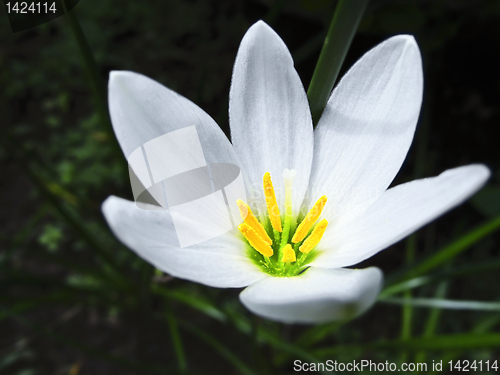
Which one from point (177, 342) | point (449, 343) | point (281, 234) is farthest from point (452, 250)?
point (177, 342)

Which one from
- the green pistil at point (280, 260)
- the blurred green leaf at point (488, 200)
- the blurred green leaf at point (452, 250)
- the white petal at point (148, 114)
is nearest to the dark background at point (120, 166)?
the blurred green leaf at point (488, 200)

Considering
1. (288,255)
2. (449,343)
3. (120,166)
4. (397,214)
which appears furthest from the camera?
(120,166)

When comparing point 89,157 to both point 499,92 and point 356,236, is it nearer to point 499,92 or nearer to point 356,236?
point 356,236

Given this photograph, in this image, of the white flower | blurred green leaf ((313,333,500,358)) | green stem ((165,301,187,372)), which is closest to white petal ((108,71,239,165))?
the white flower

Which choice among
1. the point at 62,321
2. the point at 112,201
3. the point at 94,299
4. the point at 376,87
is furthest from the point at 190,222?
the point at 62,321

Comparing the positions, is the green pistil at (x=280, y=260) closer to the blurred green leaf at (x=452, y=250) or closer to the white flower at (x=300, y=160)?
the white flower at (x=300, y=160)

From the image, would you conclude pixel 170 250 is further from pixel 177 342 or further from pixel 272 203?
pixel 177 342

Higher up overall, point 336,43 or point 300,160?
point 336,43
